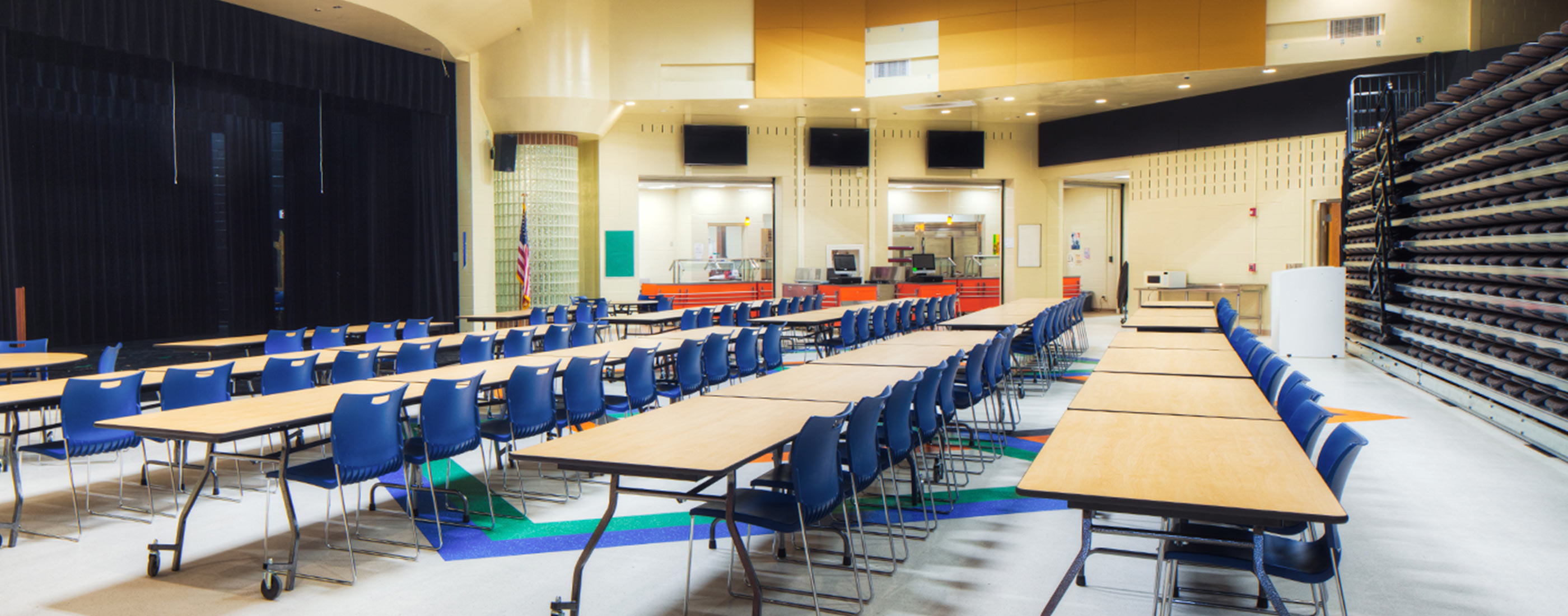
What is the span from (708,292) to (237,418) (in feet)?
43.4

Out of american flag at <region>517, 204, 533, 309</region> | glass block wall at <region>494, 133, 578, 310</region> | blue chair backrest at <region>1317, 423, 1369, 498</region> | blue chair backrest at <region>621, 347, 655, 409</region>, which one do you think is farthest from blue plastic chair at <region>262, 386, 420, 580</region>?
glass block wall at <region>494, 133, 578, 310</region>

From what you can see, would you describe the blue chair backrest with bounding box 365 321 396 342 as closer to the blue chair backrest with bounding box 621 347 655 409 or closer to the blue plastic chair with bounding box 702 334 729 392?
the blue plastic chair with bounding box 702 334 729 392

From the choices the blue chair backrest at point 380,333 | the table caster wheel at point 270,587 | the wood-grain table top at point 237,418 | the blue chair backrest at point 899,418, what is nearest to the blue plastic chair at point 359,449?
the wood-grain table top at point 237,418

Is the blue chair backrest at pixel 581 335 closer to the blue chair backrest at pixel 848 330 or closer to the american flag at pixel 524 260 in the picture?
the blue chair backrest at pixel 848 330

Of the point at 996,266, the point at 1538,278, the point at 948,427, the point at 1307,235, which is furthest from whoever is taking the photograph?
the point at 996,266

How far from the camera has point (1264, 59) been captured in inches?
496

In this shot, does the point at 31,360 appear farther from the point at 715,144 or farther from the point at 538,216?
the point at 715,144

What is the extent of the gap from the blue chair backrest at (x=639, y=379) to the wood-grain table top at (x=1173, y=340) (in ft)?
11.5

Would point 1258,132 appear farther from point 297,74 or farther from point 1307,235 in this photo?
point 297,74

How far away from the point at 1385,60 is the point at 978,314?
316 inches

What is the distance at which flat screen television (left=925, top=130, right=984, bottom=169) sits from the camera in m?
17.5

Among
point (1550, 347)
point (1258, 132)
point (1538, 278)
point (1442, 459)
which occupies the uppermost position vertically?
point (1258, 132)

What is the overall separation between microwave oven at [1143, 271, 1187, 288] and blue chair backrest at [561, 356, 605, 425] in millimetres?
12743

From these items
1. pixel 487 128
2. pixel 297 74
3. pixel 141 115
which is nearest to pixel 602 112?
pixel 487 128
